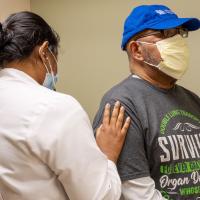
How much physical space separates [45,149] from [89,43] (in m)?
1.53

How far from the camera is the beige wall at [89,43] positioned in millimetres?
2297

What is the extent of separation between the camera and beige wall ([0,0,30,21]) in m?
2.21

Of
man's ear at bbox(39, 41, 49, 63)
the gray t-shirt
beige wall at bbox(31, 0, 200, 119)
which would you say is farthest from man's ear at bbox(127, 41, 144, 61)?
beige wall at bbox(31, 0, 200, 119)

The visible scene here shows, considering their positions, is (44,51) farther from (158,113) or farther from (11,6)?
(11,6)

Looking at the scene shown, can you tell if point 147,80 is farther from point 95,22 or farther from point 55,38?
point 95,22


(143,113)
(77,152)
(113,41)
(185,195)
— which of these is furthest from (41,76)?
(113,41)

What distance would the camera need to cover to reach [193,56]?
2.15m

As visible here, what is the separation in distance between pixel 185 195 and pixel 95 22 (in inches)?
56.5

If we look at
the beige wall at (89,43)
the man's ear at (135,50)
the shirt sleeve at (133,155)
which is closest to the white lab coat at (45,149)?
the shirt sleeve at (133,155)

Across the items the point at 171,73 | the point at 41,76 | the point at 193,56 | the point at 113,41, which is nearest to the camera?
the point at 41,76

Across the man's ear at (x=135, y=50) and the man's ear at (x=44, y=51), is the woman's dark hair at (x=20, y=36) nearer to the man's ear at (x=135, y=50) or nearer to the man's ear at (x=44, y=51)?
the man's ear at (x=44, y=51)

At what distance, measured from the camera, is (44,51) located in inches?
44.5

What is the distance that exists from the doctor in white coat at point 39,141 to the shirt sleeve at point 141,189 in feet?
0.60

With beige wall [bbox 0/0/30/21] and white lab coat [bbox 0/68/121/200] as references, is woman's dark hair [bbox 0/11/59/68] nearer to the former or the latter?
white lab coat [bbox 0/68/121/200]
